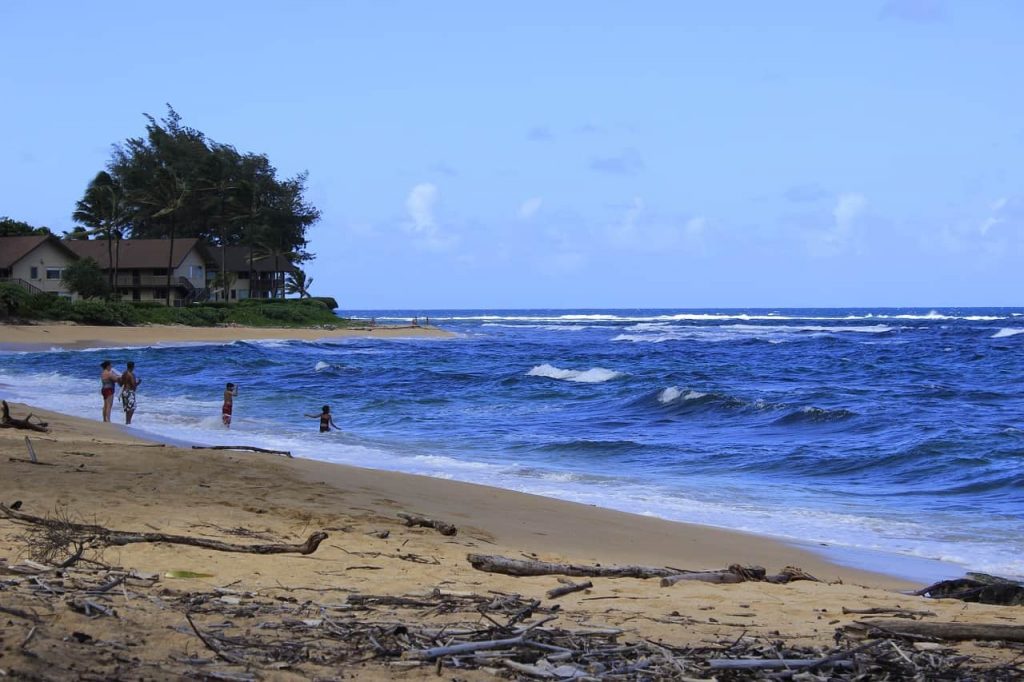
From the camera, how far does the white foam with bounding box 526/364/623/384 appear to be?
3355 centimetres

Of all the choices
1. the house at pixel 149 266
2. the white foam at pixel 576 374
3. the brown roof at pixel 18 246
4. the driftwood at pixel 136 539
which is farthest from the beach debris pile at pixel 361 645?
the house at pixel 149 266

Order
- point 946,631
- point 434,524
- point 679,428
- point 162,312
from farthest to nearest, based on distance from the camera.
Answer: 1. point 162,312
2. point 679,428
3. point 434,524
4. point 946,631

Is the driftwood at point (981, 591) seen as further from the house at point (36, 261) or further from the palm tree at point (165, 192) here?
the palm tree at point (165, 192)

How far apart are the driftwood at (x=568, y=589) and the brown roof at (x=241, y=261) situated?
78175mm

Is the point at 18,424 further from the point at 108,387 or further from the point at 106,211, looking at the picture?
the point at 106,211

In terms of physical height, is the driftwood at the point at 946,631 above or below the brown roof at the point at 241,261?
below

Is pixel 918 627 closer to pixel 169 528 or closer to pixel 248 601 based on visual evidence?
pixel 248 601

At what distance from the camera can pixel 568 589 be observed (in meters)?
6.64

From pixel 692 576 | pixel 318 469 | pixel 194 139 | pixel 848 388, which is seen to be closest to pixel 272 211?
pixel 194 139

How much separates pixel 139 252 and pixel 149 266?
2026mm

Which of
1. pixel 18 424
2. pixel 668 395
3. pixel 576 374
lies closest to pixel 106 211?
pixel 576 374

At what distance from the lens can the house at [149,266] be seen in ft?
242

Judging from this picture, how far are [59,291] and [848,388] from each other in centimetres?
5368

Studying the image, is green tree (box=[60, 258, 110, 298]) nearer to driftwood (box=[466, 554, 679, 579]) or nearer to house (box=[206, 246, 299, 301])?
house (box=[206, 246, 299, 301])
